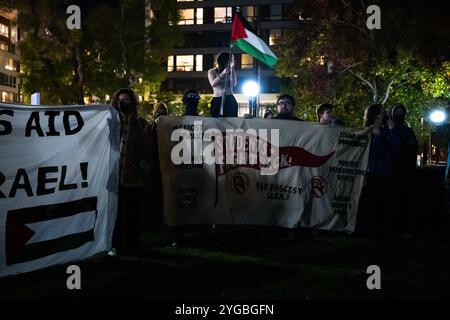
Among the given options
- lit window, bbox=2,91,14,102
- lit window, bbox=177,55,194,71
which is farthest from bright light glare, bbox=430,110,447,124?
lit window, bbox=2,91,14,102

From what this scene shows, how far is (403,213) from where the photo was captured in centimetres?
852

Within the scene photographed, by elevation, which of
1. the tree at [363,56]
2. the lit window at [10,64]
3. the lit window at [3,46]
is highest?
the lit window at [3,46]

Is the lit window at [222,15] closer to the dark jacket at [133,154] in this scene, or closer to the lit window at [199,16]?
the lit window at [199,16]

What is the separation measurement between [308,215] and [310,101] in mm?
19751

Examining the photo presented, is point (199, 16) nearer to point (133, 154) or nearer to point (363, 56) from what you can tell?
point (363, 56)

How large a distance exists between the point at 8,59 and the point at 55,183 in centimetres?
8108

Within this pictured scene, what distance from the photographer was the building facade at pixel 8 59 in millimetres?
77875

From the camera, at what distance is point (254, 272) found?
5.77 m

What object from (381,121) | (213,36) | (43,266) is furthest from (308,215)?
(213,36)

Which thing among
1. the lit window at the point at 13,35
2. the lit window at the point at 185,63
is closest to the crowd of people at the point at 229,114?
the lit window at the point at 185,63

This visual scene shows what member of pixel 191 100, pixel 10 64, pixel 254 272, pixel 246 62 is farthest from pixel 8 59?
pixel 254 272

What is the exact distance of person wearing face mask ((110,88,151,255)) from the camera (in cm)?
670

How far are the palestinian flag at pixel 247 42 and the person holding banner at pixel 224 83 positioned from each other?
0.66 metres

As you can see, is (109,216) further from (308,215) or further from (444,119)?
(444,119)
